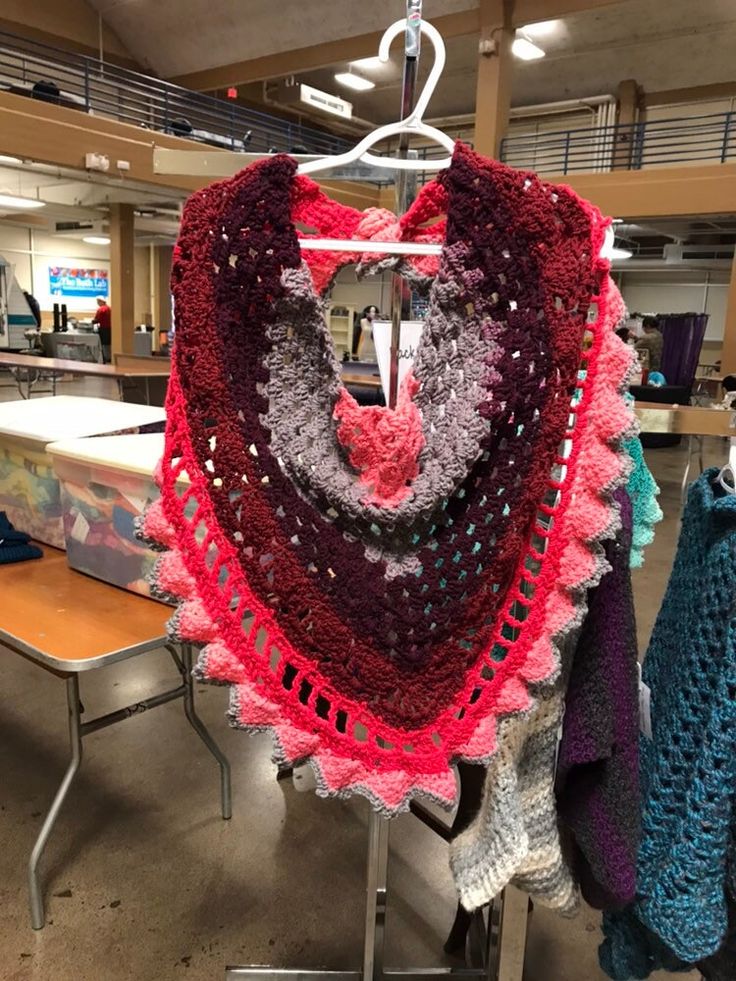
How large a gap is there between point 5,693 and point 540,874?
82.5 inches

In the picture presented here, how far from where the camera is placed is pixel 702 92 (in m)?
10.1

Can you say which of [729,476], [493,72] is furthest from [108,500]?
[493,72]

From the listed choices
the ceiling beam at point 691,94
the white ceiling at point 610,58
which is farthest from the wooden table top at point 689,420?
the ceiling beam at point 691,94

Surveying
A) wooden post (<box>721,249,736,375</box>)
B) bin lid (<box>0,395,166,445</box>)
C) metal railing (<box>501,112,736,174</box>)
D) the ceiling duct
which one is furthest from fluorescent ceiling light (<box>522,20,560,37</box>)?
bin lid (<box>0,395,166,445</box>)

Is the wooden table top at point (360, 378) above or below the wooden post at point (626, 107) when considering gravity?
Answer: below

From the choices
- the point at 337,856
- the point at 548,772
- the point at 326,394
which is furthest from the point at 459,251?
the point at 337,856

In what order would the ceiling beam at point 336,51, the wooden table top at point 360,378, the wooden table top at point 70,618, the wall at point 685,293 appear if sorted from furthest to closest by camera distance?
the wall at point 685,293, the ceiling beam at point 336,51, the wooden table top at point 360,378, the wooden table top at point 70,618

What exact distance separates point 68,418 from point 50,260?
14.7 m

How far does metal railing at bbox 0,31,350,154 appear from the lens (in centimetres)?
841

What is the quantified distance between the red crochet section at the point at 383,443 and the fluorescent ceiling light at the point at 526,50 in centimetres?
977

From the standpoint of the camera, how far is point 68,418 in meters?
1.89

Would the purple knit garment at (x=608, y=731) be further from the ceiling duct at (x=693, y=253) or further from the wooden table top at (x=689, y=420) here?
the ceiling duct at (x=693, y=253)

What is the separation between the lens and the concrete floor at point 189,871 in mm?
1506

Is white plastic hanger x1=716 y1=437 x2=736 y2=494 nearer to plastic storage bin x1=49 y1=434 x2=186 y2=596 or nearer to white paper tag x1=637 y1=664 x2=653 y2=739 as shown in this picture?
white paper tag x1=637 y1=664 x2=653 y2=739
